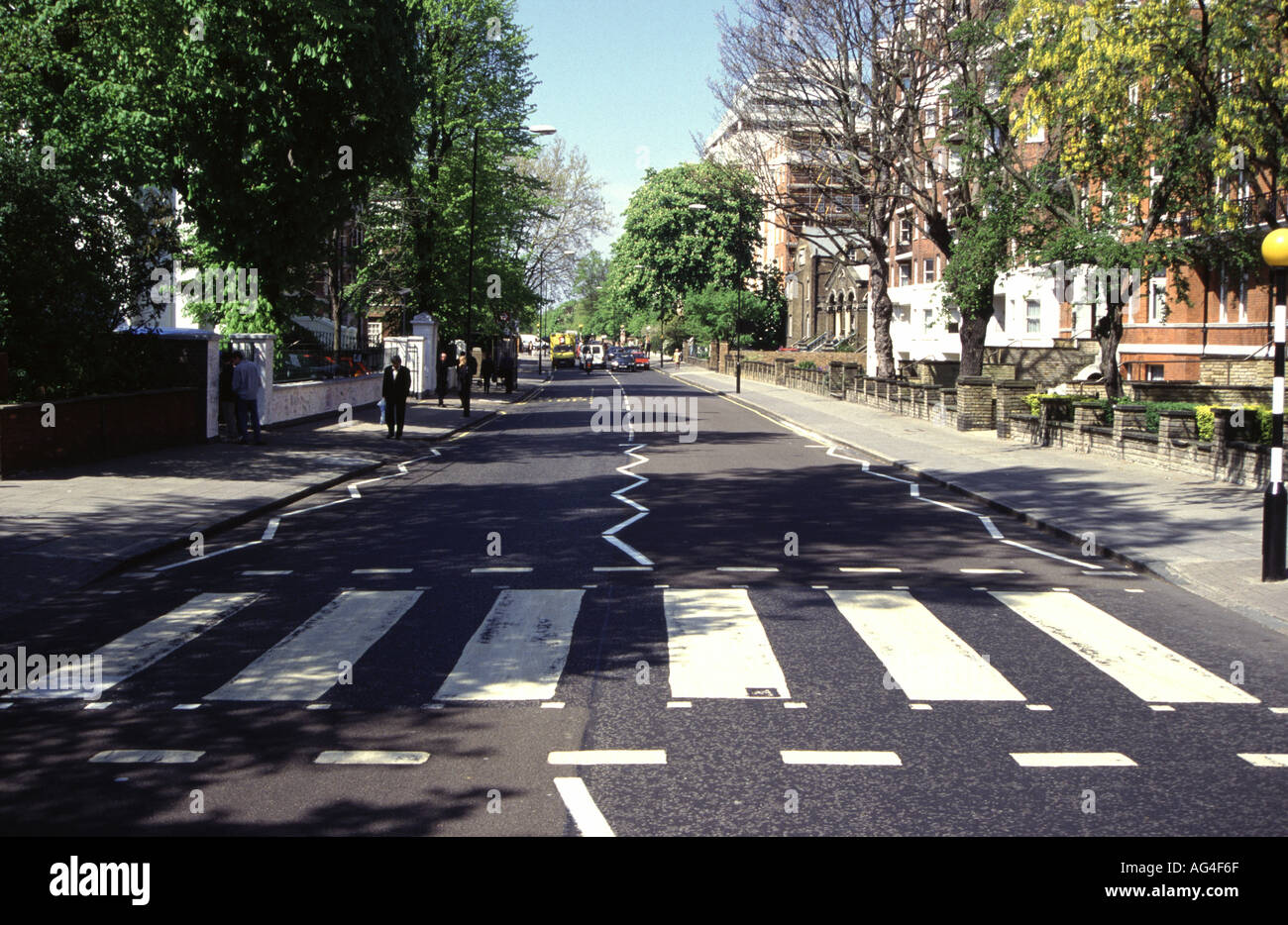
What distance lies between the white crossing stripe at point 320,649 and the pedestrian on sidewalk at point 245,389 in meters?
14.2

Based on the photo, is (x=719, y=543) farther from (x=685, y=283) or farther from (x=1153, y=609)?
(x=685, y=283)

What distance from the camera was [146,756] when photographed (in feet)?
19.3

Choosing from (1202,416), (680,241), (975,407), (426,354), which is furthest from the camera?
(680,241)

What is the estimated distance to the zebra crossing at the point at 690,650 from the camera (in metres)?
7.08

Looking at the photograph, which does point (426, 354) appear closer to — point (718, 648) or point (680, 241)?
point (718, 648)

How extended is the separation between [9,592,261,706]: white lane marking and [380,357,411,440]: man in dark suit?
16998mm

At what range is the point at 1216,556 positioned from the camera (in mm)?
12031

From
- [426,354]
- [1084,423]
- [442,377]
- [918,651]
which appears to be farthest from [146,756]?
[426,354]

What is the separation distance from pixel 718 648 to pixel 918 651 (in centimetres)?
139

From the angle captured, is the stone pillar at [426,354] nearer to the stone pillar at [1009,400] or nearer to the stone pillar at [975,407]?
the stone pillar at [975,407]

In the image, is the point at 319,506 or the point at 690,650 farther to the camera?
the point at 319,506

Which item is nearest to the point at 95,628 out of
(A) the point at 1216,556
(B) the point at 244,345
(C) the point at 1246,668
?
(C) the point at 1246,668

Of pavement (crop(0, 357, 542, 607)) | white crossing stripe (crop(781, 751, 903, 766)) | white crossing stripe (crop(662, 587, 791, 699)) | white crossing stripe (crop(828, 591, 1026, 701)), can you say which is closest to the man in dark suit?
pavement (crop(0, 357, 542, 607))

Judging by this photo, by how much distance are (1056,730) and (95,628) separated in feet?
22.4
